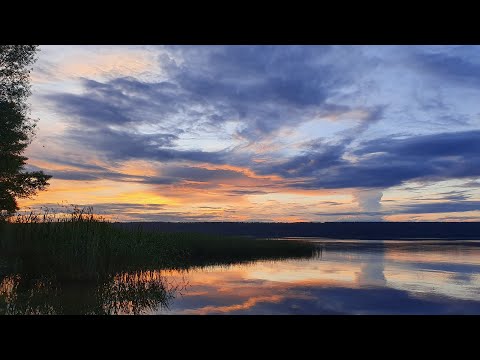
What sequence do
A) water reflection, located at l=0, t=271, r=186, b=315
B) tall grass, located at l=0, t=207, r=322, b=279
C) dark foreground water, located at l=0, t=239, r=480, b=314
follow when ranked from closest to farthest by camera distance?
water reflection, located at l=0, t=271, r=186, b=315, dark foreground water, located at l=0, t=239, r=480, b=314, tall grass, located at l=0, t=207, r=322, b=279

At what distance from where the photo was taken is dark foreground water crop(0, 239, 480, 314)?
10203 millimetres

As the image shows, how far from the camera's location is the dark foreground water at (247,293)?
33.5 feet

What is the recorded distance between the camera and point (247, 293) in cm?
1259

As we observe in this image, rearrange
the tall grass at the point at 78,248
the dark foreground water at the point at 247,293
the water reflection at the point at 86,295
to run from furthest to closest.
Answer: the tall grass at the point at 78,248 → the dark foreground water at the point at 247,293 → the water reflection at the point at 86,295

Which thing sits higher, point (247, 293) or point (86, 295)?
point (86, 295)

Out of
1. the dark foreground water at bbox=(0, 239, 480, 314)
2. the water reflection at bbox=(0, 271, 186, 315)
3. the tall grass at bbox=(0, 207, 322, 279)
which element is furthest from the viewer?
the tall grass at bbox=(0, 207, 322, 279)

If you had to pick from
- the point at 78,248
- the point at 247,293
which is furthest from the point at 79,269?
the point at 247,293

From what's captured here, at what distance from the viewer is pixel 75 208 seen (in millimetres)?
14906

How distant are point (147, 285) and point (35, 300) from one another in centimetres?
348

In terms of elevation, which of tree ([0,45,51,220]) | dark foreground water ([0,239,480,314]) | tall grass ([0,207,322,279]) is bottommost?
dark foreground water ([0,239,480,314])

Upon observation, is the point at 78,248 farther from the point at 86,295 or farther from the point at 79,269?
the point at 86,295

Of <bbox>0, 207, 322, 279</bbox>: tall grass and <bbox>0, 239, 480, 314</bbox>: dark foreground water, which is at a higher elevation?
<bbox>0, 207, 322, 279</bbox>: tall grass

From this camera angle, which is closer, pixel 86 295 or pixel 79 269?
pixel 86 295
